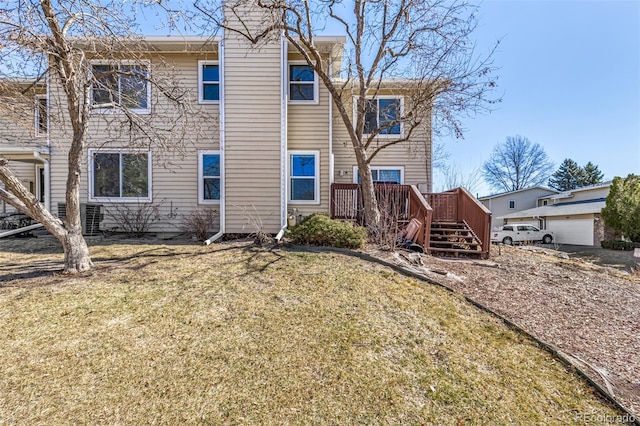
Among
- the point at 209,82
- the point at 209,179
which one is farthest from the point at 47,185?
the point at 209,82

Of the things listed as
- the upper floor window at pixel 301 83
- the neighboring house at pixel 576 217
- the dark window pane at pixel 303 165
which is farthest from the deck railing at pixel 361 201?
the neighboring house at pixel 576 217

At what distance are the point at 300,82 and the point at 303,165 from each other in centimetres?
277

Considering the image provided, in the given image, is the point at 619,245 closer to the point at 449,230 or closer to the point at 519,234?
the point at 519,234

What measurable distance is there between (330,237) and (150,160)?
6396 millimetres

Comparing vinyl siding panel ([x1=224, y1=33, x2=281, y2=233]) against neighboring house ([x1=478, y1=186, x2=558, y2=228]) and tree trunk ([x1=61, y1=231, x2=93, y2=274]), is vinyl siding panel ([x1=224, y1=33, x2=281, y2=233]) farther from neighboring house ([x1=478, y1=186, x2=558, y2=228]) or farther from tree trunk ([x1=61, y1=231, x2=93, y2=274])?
neighboring house ([x1=478, y1=186, x2=558, y2=228])

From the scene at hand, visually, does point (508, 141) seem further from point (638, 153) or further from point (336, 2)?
point (336, 2)

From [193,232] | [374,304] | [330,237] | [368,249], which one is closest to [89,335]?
[374,304]

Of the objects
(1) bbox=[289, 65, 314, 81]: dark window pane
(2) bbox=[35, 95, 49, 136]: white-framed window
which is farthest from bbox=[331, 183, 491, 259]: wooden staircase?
(2) bbox=[35, 95, 49, 136]: white-framed window

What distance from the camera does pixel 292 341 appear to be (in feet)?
10.8

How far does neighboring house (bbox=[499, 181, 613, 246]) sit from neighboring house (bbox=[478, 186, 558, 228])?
2.56 m

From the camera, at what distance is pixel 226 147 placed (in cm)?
841

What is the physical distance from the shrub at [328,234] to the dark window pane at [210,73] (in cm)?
585

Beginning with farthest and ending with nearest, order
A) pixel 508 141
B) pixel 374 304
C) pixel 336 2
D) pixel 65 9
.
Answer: pixel 508 141, pixel 336 2, pixel 65 9, pixel 374 304

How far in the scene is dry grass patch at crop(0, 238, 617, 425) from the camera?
8.10 feet
